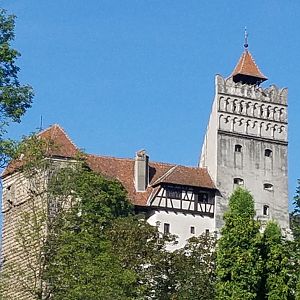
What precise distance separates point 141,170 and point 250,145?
25.5 ft

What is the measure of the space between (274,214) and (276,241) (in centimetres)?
2334

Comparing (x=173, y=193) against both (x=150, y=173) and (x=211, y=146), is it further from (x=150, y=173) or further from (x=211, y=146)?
(x=211, y=146)

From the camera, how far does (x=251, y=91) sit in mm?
71250

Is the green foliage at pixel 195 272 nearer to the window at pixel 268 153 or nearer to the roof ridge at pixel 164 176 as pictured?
the roof ridge at pixel 164 176

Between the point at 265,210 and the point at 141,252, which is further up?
the point at 265,210

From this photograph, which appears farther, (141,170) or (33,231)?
(141,170)

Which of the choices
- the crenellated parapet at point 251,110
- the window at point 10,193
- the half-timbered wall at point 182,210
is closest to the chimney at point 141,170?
the half-timbered wall at point 182,210

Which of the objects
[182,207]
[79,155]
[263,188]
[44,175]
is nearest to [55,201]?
[44,175]

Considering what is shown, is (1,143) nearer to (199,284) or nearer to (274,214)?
(199,284)

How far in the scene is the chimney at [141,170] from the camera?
6582 centimetres

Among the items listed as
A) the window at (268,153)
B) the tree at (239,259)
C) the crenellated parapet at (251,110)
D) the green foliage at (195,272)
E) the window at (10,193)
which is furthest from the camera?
the window at (268,153)

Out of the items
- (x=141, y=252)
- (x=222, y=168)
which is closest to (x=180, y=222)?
(x=222, y=168)

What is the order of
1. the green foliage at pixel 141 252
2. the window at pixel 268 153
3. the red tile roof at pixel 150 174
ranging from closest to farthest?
the green foliage at pixel 141 252, the red tile roof at pixel 150 174, the window at pixel 268 153

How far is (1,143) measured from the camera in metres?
22.0
